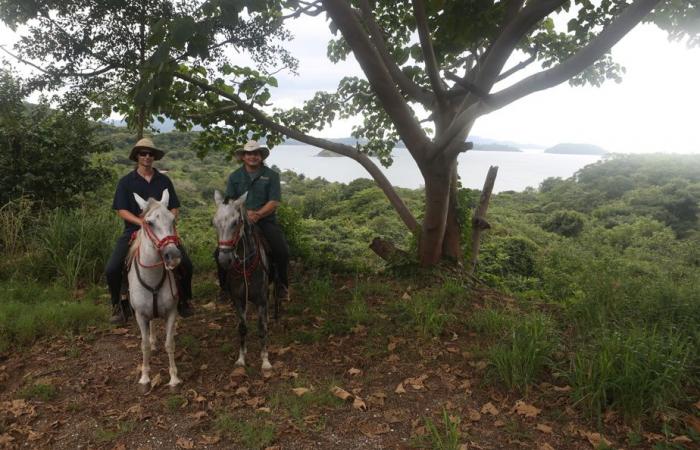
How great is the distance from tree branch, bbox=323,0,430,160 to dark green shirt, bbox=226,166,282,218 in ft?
6.15

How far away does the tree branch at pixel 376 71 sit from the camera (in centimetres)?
504

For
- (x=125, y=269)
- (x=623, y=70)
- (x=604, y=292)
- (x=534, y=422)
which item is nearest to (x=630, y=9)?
(x=604, y=292)

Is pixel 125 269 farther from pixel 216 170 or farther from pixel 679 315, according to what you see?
pixel 216 170

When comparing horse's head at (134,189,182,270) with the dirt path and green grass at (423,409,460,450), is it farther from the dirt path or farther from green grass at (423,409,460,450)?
green grass at (423,409,460,450)

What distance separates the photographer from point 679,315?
5000 mm

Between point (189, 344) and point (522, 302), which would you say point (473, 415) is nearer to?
point (522, 302)

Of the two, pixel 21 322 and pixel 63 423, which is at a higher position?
pixel 21 322

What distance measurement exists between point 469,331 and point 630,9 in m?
4.14

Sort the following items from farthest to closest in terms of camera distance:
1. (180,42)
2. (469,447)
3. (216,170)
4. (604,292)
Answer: (216,170) < (604,292) < (469,447) < (180,42)

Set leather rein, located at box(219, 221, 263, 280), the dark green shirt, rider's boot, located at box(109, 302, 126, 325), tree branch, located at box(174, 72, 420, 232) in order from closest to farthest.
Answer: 1. leather rein, located at box(219, 221, 263, 280)
2. rider's boot, located at box(109, 302, 126, 325)
3. the dark green shirt
4. tree branch, located at box(174, 72, 420, 232)

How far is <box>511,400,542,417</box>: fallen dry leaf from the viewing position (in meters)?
4.04

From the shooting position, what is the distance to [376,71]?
541 centimetres

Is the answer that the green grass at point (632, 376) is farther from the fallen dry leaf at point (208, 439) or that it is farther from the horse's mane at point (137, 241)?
the horse's mane at point (137, 241)

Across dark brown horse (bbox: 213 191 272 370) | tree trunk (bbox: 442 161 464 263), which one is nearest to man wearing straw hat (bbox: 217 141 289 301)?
dark brown horse (bbox: 213 191 272 370)
